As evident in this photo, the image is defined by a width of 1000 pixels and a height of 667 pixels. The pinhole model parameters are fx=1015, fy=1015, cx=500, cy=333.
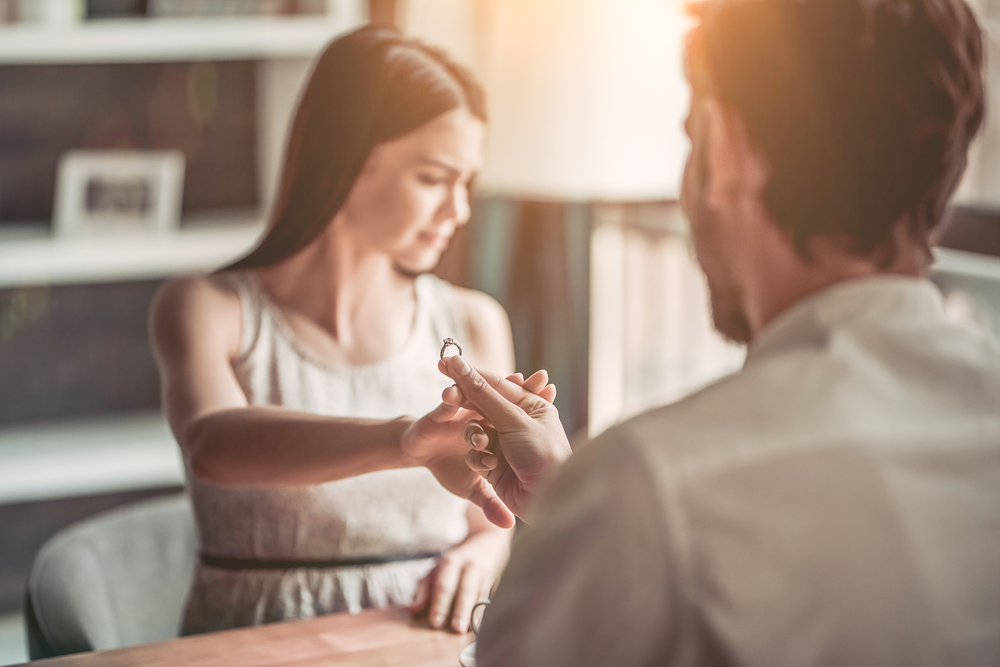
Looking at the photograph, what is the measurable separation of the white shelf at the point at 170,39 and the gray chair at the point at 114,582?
102 centimetres

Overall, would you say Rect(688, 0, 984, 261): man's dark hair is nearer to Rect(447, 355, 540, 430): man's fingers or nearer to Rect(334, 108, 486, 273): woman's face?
Rect(447, 355, 540, 430): man's fingers

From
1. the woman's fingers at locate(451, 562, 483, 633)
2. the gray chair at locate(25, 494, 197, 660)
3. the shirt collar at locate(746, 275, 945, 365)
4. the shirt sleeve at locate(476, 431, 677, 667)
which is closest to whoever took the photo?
the shirt sleeve at locate(476, 431, 677, 667)

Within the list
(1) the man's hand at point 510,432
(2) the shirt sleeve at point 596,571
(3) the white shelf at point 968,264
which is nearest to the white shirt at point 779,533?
(2) the shirt sleeve at point 596,571

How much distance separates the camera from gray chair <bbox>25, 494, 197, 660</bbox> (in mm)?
1181

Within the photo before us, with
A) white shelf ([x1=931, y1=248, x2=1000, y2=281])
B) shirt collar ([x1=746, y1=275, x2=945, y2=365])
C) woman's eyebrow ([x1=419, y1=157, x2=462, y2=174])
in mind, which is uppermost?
shirt collar ([x1=746, y1=275, x2=945, y2=365])

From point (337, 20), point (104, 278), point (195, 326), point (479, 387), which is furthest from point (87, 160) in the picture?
point (479, 387)

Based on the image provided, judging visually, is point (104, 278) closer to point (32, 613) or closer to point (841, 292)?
point (32, 613)

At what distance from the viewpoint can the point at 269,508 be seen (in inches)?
47.4

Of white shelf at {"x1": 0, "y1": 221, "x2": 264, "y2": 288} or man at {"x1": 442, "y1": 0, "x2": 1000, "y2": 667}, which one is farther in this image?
white shelf at {"x1": 0, "y1": 221, "x2": 264, "y2": 288}

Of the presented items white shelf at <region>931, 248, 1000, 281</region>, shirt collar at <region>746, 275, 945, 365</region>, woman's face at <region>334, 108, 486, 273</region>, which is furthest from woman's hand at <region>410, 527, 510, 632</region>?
white shelf at <region>931, 248, 1000, 281</region>

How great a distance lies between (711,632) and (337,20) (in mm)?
1849

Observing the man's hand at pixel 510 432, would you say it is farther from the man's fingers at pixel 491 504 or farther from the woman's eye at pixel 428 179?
the woman's eye at pixel 428 179

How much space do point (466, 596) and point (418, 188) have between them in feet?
1.57

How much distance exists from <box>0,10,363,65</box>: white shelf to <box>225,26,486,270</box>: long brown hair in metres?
0.93
